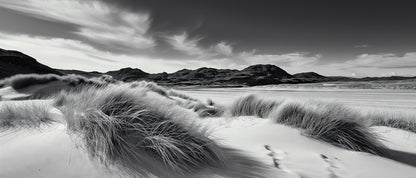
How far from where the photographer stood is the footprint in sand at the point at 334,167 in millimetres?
1964

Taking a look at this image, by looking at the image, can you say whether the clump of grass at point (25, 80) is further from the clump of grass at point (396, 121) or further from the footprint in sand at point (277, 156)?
the clump of grass at point (396, 121)

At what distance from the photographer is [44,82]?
36.1 feet

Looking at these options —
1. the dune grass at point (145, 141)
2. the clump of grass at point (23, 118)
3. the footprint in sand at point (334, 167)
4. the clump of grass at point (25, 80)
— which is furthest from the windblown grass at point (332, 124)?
the clump of grass at point (25, 80)

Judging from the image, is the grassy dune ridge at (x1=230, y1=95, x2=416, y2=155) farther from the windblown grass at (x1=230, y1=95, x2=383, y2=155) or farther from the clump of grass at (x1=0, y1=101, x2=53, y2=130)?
the clump of grass at (x1=0, y1=101, x2=53, y2=130)

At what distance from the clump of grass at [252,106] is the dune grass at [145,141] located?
2.27 m

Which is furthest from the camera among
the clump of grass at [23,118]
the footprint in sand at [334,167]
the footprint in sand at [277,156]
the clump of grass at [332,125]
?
the clump of grass at [332,125]

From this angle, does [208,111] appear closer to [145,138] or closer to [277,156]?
[277,156]

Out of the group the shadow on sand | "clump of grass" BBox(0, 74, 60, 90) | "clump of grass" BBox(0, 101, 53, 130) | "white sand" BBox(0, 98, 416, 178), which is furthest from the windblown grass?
"clump of grass" BBox(0, 74, 60, 90)

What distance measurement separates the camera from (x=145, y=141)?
1944 mm

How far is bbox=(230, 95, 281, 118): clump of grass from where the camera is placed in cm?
450

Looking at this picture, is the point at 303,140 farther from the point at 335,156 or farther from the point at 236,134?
the point at 236,134

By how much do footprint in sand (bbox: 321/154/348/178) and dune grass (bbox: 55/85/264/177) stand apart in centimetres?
61

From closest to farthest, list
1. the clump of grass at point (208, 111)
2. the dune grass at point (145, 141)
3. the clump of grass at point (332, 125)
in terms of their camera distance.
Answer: the dune grass at point (145, 141), the clump of grass at point (332, 125), the clump of grass at point (208, 111)

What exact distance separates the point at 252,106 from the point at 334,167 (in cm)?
274
